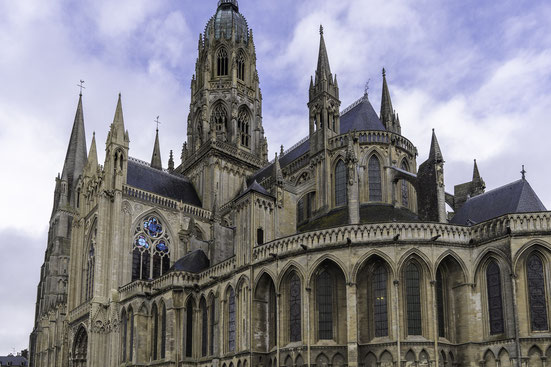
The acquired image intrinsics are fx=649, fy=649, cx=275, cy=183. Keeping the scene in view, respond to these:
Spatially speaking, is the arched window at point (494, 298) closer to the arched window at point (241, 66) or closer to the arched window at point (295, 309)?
the arched window at point (295, 309)

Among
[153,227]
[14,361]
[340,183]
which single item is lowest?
[14,361]

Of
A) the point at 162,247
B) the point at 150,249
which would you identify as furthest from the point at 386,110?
Answer: the point at 150,249

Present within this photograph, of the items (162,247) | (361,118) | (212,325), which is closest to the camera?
(212,325)

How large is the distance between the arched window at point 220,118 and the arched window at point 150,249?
12983 mm

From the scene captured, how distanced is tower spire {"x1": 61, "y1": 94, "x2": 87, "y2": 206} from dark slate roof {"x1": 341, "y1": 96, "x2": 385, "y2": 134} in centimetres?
3917

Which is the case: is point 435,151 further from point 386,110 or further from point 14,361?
point 14,361

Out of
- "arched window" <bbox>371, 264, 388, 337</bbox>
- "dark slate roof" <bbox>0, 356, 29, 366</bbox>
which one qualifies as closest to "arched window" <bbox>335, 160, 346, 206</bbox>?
"arched window" <bbox>371, 264, 388, 337</bbox>

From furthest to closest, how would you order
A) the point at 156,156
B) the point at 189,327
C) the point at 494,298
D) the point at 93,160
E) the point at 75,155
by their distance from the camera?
the point at 75,155 < the point at 156,156 < the point at 93,160 < the point at 189,327 < the point at 494,298

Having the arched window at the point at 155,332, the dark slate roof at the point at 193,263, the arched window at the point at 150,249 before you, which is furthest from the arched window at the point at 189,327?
the arched window at the point at 150,249

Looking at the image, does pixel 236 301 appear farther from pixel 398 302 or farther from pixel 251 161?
pixel 251 161

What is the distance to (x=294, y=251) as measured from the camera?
31938 mm

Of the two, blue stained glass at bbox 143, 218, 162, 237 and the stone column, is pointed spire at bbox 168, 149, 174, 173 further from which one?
the stone column

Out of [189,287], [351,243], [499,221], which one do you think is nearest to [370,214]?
[351,243]

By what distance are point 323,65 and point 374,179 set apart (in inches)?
337
